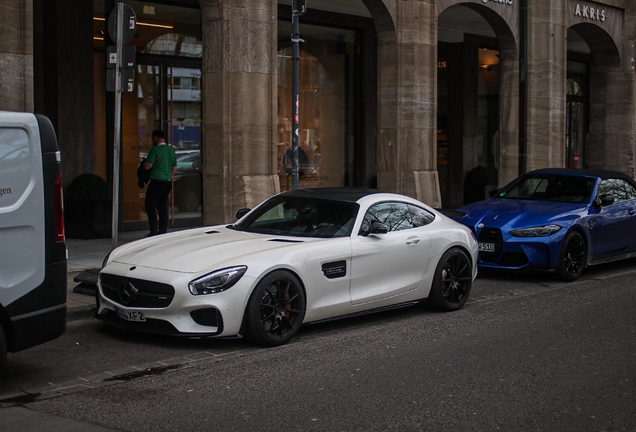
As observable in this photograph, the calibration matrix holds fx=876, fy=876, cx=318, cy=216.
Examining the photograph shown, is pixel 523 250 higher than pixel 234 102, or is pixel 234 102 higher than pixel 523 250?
pixel 234 102

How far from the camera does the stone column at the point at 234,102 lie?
14.8m

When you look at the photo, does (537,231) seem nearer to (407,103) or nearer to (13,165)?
(407,103)

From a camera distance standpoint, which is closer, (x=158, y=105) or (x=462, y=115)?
(x=158, y=105)

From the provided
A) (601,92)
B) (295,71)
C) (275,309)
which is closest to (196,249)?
A: (275,309)

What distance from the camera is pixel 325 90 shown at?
22234mm

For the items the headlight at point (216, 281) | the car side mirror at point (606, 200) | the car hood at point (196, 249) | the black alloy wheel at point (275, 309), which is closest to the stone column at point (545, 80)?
the car side mirror at point (606, 200)

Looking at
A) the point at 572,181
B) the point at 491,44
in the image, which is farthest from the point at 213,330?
the point at 491,44

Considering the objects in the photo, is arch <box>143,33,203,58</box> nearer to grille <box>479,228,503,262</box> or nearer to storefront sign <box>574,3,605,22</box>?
grille <box>479,228,503,262</box>

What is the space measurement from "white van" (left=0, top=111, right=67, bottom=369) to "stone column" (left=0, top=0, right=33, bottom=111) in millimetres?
5406

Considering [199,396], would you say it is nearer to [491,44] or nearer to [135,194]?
[135,194]

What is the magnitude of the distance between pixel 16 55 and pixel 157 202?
12.0ft

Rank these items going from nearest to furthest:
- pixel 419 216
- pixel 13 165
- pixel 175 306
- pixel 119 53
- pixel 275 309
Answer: pixel 13 165 < pixel 175 306 < pixel 275 309 < pixel 419 216 < pixel 119 53

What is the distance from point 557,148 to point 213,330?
1664cm

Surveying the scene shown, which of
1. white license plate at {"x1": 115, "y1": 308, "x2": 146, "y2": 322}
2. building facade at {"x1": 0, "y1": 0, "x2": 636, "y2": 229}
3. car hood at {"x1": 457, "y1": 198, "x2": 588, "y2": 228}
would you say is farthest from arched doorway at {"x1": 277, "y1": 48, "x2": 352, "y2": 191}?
white license plate at {"x1": 115, "y1": 308, "x2": 146, "y2": 322}
